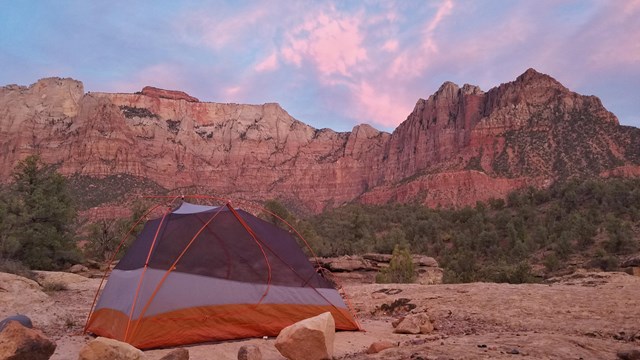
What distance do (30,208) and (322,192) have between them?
10807 centimetres

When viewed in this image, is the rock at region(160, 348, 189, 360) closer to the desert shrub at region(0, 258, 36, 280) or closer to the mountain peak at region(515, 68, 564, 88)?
the desert shrub at region(0, 258, 36, 280)

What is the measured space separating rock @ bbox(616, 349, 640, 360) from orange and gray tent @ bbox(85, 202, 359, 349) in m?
4.61

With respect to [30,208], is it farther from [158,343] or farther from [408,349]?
[408,349]

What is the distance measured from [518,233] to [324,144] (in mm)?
112492

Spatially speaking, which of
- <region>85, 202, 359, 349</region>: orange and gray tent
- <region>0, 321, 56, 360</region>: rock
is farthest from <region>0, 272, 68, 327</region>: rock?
<region>0, 321, 56, 360</region>: rock

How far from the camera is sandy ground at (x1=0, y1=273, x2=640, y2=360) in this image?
17.8 ft

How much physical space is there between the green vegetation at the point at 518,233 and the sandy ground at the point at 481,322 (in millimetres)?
8281

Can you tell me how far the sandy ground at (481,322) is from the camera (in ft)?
17.8

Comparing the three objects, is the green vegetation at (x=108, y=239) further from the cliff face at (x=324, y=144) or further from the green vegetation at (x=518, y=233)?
the cliff face at (x=324, y=144)

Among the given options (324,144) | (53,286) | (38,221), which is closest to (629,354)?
(53,286)

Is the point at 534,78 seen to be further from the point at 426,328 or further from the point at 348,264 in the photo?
the point at 426,328

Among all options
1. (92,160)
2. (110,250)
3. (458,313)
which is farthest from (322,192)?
(458,313)

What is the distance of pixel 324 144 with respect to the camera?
14975 centimetres

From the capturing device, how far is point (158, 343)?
685 cm
